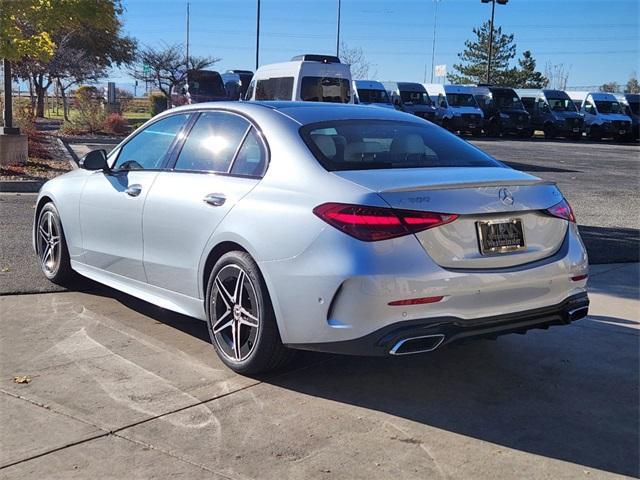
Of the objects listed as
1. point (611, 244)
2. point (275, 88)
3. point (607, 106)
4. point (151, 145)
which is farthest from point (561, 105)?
point (151, 145)

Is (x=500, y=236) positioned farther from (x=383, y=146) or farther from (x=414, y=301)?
(x=383, y=146)

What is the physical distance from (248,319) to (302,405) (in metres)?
0.61

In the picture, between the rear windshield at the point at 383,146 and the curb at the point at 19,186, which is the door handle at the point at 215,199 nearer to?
the rear windshield at the point at 383,146

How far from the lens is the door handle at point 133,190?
5016 millimetres

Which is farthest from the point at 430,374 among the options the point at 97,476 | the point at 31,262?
the point at 31,262

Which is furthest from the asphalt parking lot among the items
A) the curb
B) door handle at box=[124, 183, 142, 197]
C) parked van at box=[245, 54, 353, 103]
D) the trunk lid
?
parked van at box=[245, 54, 353, 103]

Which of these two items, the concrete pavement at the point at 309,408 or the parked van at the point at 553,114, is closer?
the concrete pavement at the point at 309,408

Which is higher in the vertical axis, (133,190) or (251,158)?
(251,158)

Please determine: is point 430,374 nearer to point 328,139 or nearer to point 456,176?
point 456,176

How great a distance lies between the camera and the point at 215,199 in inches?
171

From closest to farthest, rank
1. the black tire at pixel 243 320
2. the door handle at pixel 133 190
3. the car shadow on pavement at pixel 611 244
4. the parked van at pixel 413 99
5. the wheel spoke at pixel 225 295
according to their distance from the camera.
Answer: the black tire at pixel 243 320
the wheel spoke at pixel 225 295
the door handle at pixel 133 190
the car shadow on pavement at pixel 611 244
the parked van at pixel 413 99

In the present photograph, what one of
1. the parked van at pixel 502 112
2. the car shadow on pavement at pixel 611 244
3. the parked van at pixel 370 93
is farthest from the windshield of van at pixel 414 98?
the car shadow on pavement at pixel 611 244

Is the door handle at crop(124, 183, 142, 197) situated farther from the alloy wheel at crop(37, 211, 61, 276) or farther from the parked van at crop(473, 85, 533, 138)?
the parked van at crop(473, 85, 533, 138)

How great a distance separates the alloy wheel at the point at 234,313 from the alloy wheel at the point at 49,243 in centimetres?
230
